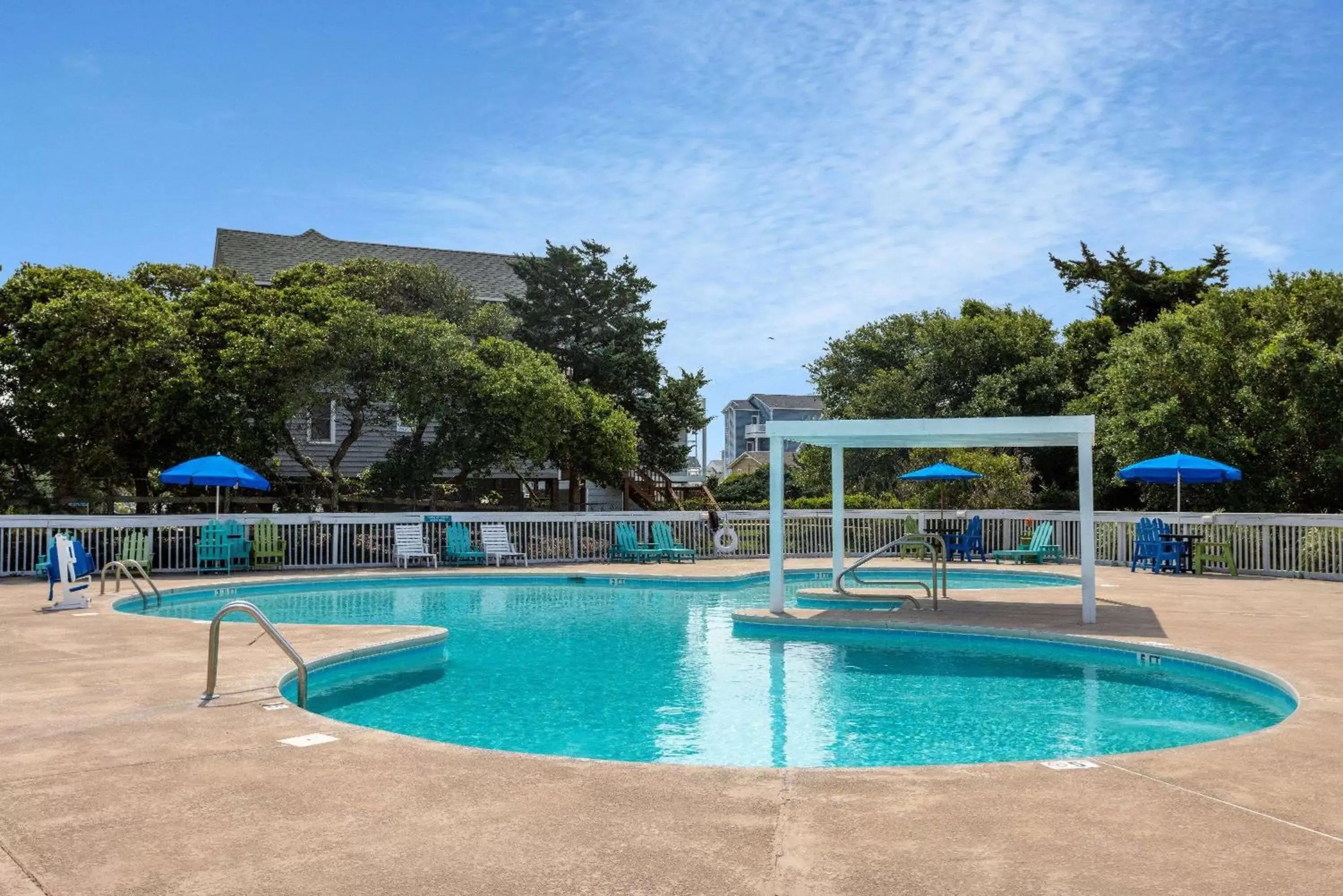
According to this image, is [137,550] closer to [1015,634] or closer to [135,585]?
[135,585]

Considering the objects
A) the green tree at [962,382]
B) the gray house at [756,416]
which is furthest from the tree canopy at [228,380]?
the gray house at [756,416]

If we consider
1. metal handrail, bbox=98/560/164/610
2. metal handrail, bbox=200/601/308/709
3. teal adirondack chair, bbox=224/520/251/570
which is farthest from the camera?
teal adirondack chair, bbox=224/520/251/570

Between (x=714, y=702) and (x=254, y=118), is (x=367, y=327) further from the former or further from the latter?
(x=714, y=702)

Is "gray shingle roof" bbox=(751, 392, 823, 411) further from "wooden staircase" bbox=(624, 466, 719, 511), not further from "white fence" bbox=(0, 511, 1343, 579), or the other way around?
"white fence" bbox=(0, 511, 1343, 579)

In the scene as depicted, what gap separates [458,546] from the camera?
19797 mm

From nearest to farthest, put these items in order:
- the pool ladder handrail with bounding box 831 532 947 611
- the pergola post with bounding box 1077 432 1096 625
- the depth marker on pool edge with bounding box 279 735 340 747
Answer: the depth marker on pool edge with bounding box 279 735 340 747
the pergola post with bounding box 1077 432 1096 625
the pool ladder handrail with bounding box 831 532 947 611

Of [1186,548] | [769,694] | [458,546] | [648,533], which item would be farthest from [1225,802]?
[648,533]

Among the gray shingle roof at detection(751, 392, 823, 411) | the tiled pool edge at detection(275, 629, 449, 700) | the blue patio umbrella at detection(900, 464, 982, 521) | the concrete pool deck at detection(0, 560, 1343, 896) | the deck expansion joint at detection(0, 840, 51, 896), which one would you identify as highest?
the gray shingle roof at detection(751, 392, 823, 411)

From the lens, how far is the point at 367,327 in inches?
826

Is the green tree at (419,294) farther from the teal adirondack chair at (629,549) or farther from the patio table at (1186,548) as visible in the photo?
the patio table at (1186,548)

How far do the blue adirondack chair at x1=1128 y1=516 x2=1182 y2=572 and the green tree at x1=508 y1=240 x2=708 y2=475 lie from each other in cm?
1476

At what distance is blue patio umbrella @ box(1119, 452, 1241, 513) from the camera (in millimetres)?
17688

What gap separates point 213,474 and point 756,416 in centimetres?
4186

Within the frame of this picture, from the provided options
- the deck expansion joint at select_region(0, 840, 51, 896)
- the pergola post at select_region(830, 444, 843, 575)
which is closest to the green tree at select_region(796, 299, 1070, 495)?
the pergola post at select_region(830, 444, 843, 575)
